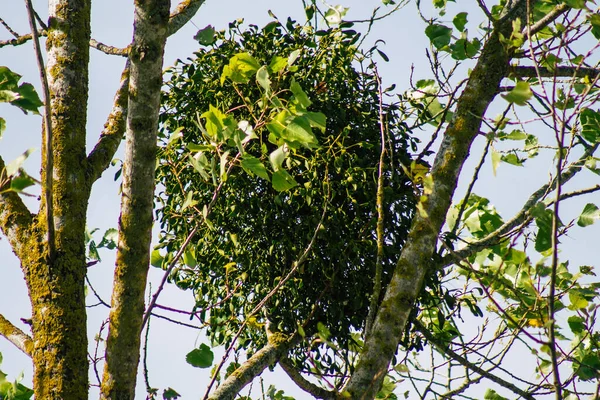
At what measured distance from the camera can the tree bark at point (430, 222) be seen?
2402 millimetres

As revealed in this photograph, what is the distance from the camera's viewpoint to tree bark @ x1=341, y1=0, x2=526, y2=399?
2.40 m

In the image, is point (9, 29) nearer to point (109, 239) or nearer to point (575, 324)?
point (109, 239)

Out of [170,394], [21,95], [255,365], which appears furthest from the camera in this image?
[255,365]

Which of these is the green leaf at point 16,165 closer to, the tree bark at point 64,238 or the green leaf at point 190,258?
the tree bark at point 64,238

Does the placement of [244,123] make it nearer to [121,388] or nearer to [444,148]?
[444,148]

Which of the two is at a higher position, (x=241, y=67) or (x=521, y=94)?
(x=241, y=67)

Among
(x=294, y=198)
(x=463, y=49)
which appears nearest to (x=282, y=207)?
(x=294, y=198)


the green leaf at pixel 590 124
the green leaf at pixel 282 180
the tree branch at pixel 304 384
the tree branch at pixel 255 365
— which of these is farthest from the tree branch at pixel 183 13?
the green leaf at pixel 590 124

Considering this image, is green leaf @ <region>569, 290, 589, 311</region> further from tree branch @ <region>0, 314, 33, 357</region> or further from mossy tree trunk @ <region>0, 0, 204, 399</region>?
tree branch @ <region>0, 314, 33, 357</region>

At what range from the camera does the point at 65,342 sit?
2.12m

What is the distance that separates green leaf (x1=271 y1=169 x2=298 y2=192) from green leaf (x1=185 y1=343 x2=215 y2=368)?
733 millimetres

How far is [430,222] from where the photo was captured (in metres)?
2.36

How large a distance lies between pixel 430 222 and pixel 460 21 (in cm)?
97

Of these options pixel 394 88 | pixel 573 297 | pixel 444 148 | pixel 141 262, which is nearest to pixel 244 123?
pixel 141 262
